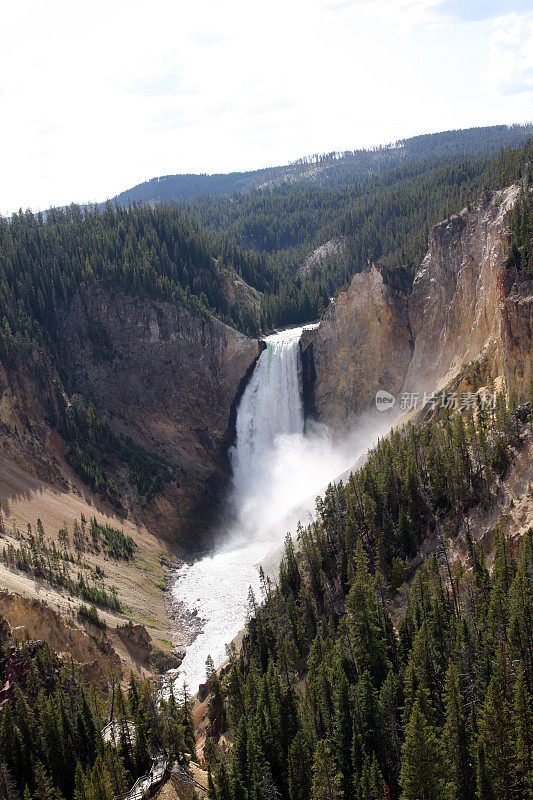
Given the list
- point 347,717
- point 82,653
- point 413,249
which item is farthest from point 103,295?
point 347,717

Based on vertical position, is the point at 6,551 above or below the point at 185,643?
above

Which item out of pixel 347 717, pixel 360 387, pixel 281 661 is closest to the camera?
pixel 347 717

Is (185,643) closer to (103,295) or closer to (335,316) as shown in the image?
(335,316)

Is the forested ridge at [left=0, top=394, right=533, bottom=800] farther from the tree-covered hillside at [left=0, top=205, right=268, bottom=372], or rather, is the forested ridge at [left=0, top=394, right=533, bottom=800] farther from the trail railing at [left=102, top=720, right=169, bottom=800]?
the tree-covered hillside at [left=0, top=205, right=268, bottom=372]

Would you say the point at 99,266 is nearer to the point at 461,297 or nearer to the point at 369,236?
the point at 461,297

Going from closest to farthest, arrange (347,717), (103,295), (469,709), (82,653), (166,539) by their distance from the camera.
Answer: (469,709) < (347,717) < (82,653) < (166,539) < (103,295)

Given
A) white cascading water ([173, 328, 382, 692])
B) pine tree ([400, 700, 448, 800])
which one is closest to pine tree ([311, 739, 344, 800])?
pine tree ([400, 700, 448, 800])
